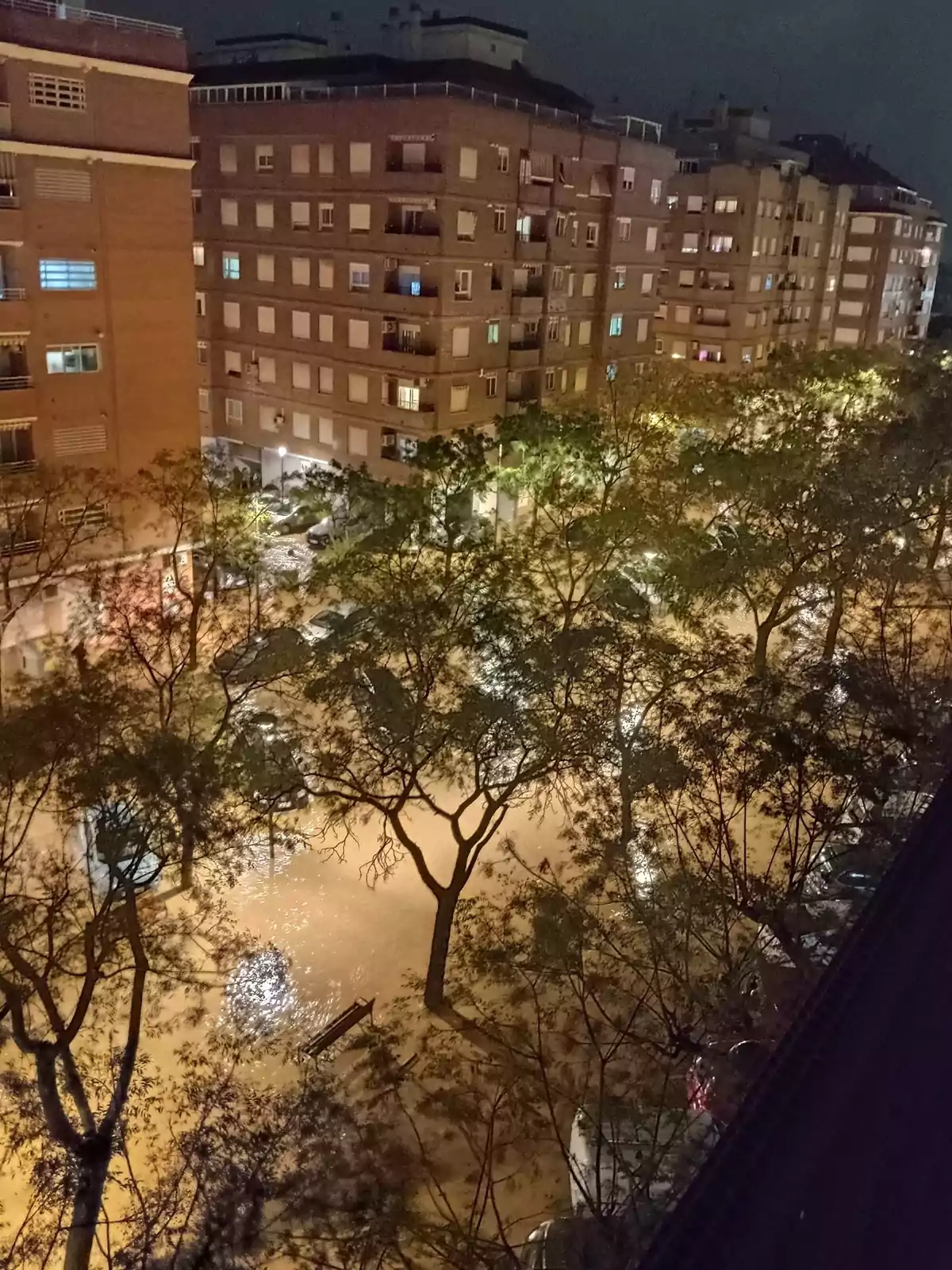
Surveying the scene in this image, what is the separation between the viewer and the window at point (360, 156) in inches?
979

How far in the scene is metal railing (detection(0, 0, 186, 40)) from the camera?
52.0 feet

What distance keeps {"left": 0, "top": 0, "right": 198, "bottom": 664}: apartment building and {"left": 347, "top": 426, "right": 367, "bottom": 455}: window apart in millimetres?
8010

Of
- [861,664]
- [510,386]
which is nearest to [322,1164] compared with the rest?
[861,664]

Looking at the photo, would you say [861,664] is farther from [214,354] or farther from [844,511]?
[214,354]

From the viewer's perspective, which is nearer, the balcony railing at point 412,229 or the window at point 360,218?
the balcony railing at point 412,229

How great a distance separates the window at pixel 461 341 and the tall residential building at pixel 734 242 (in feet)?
48.5

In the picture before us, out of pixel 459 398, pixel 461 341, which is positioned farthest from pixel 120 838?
pixel 461 341

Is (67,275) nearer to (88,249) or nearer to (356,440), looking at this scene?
(88,249)

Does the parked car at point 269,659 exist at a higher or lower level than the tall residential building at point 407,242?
lower

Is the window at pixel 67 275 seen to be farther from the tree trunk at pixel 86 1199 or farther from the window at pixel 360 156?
the tree trunk at pixel 86 1199

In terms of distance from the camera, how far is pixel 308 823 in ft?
51.9

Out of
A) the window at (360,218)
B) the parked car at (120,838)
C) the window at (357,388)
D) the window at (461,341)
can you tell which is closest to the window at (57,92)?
the window at (360,218)

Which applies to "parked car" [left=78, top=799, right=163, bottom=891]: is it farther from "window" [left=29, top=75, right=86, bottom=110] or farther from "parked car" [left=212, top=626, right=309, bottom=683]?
"window" [left=29, top=75, right=86, bottom=110]

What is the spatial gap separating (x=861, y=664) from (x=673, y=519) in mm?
6475
